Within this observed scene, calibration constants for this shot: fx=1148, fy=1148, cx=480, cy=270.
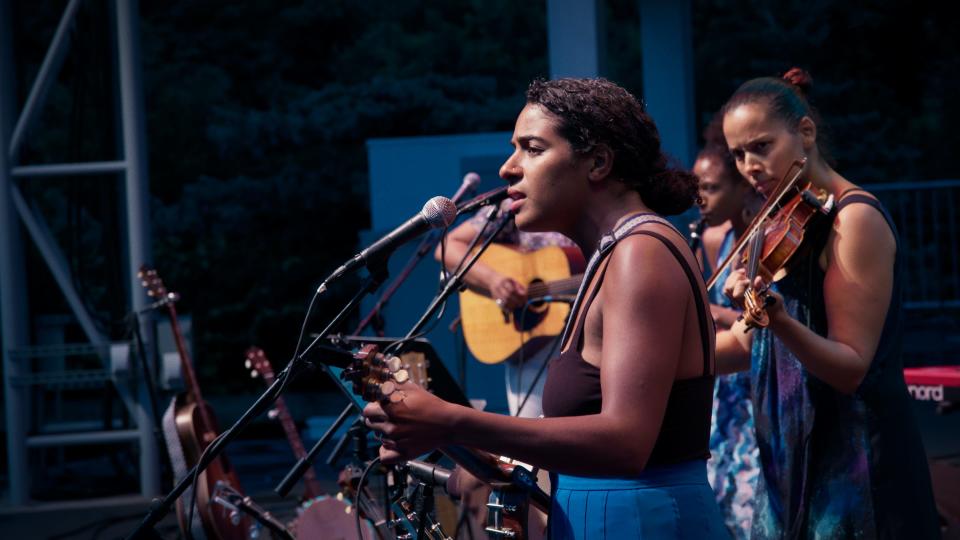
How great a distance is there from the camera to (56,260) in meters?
7.00

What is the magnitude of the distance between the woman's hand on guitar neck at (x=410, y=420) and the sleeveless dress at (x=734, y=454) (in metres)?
2.27

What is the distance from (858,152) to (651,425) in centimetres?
1448

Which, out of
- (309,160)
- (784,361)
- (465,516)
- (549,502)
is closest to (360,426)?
(465,516)

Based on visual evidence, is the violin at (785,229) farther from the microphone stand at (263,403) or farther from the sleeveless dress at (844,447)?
the microphone stand at (263,403)

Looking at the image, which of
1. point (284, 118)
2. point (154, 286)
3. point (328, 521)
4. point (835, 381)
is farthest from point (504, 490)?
point (284, 118)

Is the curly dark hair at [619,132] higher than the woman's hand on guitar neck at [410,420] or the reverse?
higher

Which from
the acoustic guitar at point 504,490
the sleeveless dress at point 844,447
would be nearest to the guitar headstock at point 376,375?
the acoustic guitar at point 504,490

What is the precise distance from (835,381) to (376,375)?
1183 millimetres

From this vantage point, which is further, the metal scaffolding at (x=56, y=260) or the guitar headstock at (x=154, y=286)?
the metal scaffolding at (x=56, y=260)

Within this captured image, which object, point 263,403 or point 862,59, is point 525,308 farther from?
point 862,59

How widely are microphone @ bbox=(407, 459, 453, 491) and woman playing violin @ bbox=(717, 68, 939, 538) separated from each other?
730mm

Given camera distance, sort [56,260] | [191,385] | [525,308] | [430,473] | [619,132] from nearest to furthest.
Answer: [619,132], [430,473], [525,308], [191,385], [56,260]

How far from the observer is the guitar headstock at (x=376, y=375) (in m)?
1.82

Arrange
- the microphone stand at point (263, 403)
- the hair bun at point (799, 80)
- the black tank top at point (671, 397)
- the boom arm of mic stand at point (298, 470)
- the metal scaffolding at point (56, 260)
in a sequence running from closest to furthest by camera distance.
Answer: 1. the black tank top at point (671, 397)
2. the microphone stand at point (263, 403)
3. the boom arm of mic stand at point (298, 470)
4. the hair bun at point (799, 80)
5. the metal scaffolding at point (56, 260)
